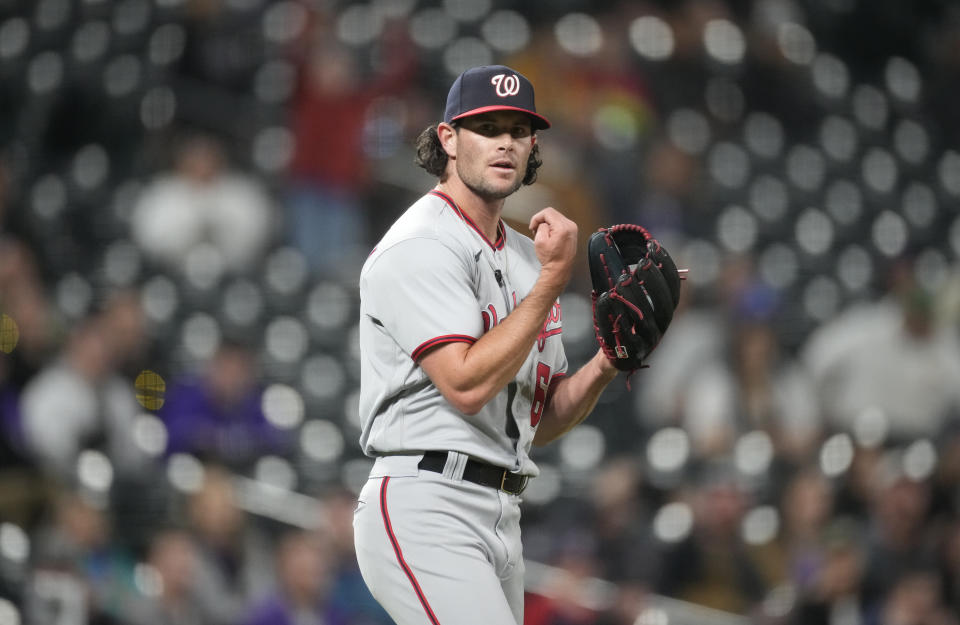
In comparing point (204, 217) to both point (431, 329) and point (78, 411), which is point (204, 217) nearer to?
point (78, 411)

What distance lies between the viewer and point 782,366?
14.7 ft

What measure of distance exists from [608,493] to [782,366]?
0.88 m

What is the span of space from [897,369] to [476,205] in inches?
117

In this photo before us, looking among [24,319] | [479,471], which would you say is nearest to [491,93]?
[479,471]

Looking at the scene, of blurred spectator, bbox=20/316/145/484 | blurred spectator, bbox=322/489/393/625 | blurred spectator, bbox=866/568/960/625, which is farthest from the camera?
blurred spectator, bbox=20/316/145/484

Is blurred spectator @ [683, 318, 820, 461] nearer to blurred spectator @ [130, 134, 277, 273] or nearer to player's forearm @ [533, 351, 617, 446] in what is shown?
blurred spectator @ [130, 134, 277, 273]

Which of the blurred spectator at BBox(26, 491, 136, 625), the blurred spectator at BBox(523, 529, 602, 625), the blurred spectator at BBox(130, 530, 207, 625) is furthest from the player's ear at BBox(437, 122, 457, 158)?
the blurred spectator at BBox(26, 491, 136, 625)

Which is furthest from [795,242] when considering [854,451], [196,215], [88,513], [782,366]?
[88,513]

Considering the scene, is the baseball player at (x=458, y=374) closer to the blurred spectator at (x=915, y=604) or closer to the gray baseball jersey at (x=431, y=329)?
the gray baseball jersey at (x=431, y=329)

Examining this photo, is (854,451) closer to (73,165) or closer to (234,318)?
(234,318)

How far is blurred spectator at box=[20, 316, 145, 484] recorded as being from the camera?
4320mm

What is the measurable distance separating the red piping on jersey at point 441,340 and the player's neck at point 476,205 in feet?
0.88

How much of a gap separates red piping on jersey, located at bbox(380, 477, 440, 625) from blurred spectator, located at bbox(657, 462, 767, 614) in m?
2.41

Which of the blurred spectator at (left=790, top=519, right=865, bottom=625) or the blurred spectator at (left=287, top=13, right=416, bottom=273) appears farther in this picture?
the blurred spectator at (left=287, top=13, right=416, bottom=273)
